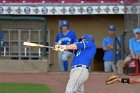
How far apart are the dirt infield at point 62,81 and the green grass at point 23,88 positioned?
24 cm

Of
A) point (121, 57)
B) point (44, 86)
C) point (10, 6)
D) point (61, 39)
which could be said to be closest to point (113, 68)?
point (121, 57)

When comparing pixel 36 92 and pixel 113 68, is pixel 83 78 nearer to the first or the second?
pixel 36 92

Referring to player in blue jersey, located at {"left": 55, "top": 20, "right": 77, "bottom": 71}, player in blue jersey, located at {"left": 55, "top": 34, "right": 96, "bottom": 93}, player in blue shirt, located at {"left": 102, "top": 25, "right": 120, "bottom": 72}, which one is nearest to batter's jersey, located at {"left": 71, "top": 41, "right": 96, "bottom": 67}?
player in blue jersey, located at {"left": 55, "top": 34, "right": 96, "bottom": 93}

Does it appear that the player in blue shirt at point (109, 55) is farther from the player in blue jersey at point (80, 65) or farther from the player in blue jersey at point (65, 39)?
the player in blue jersey at point (80, 65)

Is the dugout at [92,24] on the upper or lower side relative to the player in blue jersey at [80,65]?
upper

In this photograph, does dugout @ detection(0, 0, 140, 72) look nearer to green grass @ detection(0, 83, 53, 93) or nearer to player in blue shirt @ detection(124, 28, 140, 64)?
player in blue shirt @ detection(124, 28, 140, 64)

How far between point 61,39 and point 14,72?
154cm

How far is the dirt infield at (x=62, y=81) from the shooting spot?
36.8 ft

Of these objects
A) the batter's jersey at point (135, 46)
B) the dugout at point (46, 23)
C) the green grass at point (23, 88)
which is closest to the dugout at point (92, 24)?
the dugout at point (46, 23)

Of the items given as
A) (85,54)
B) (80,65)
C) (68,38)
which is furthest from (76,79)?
(68,38)

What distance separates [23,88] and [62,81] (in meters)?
1.24

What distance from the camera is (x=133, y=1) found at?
14.8 metres

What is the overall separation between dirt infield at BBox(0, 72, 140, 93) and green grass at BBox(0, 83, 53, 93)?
0.24m

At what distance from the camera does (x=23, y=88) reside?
440 inches
